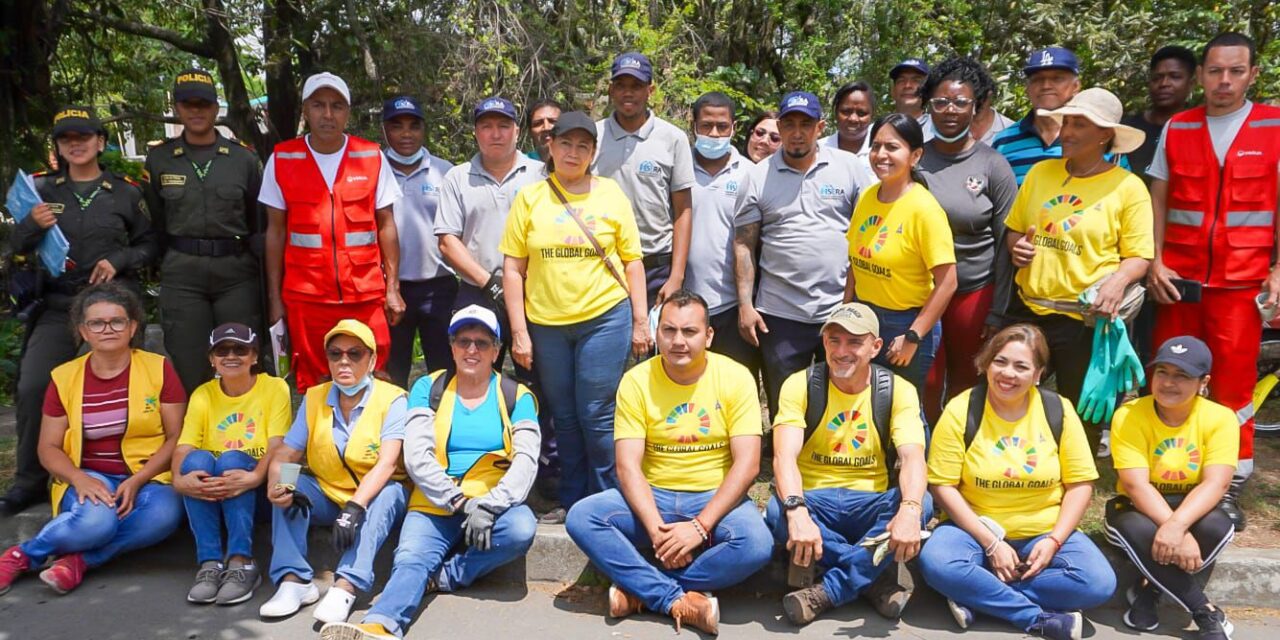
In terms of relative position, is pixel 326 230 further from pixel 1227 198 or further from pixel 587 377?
pixel 1227 198

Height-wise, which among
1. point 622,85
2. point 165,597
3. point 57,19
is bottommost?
point 165,597

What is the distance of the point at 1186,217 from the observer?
4.37 metres

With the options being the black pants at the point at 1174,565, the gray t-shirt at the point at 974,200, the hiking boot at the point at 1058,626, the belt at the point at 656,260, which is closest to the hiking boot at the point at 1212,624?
the black pants at the point at 1174,565

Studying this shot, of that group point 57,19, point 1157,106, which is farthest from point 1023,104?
point 57,19

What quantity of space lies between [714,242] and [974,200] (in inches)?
51.3

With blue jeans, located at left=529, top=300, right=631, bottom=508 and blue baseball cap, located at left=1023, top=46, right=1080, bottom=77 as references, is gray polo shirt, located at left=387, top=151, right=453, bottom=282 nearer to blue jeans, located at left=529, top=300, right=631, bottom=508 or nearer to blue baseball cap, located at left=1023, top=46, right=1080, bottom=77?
blue jeans, located at left=529, top=300, right=631, bottom=508

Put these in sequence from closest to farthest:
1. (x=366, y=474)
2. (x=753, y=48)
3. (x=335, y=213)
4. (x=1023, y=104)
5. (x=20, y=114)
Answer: (x=366, y=474), (x=335, y=213), (x=20, y=114), (x=1023, y=104), (x=753, y=48)

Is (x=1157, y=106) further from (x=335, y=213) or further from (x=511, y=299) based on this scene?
(x=335, y=213)

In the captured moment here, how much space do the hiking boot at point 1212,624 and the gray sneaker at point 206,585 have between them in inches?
162

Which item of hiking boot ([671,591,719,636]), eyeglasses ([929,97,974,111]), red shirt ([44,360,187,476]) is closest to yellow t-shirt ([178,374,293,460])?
red shirt ([44,360,187,476])

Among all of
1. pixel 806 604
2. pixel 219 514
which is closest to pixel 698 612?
pixel 806 604

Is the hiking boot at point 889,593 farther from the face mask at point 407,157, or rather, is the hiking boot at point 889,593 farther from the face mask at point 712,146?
the face mask at point 407,157

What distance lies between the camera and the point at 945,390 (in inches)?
→ 197

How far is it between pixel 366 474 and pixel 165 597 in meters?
1.03
